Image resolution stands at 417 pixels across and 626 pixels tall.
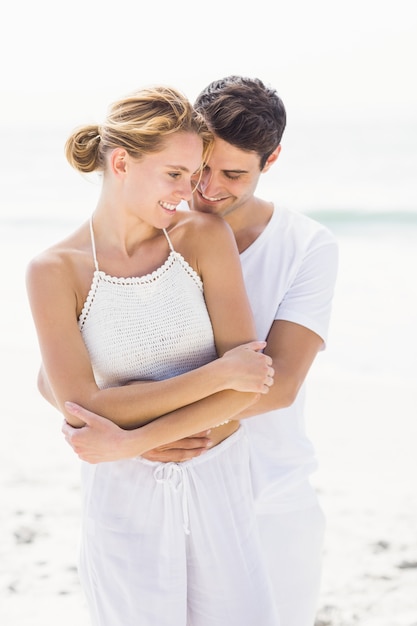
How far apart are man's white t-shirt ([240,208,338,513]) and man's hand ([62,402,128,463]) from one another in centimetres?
56

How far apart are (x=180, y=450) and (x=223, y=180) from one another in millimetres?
826

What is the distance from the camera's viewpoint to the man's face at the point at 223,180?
255 cm

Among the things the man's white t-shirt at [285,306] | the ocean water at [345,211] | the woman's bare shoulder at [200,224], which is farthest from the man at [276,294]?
the ocean water at [345,211]

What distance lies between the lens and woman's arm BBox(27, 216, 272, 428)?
2127 mm

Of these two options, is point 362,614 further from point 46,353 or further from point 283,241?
point 46,353

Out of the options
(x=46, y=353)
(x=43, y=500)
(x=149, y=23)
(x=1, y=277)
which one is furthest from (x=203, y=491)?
(x=149, y=23)

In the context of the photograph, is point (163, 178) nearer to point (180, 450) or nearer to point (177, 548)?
point (180, 450)

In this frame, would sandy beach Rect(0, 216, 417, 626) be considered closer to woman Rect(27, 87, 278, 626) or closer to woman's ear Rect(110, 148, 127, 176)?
woman Rect(27, 87, 278, 626)

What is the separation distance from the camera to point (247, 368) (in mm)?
2139

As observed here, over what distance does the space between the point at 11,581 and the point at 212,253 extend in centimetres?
242

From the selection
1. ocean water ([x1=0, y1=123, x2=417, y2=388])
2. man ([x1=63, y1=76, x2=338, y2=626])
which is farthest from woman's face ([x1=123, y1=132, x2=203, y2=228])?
ocean water ([x1=0, y1=123, x2=417, y2=388])

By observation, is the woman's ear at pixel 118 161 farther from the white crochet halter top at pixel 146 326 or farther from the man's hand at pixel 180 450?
the man's hand at pixel 180 450

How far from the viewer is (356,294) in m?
10.4

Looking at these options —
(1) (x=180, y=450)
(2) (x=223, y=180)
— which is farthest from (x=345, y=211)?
(1) (x=180, y=450)
